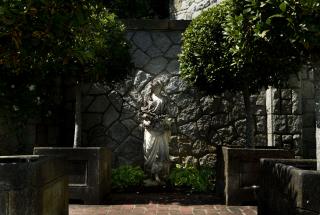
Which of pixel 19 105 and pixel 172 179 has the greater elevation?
pixel 19 105

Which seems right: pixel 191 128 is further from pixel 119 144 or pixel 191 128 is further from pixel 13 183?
pixel 13 183

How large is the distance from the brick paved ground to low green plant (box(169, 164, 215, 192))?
424mm

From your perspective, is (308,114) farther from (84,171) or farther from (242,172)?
(84,171)

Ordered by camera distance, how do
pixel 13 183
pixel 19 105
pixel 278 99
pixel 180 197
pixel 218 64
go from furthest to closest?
pixel 278 99, pixel 19 105, pixel 180 197, pixel 218 64, pixel 13 183

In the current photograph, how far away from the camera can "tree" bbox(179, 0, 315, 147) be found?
3756mm

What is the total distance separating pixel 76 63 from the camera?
23.2ft

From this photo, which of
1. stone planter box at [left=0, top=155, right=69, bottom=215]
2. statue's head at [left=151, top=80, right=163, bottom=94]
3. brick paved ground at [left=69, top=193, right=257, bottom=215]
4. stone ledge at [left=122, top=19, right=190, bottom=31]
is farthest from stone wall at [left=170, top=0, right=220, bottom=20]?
stone planter box at [left=0, top=155, right=69, bottom=215]

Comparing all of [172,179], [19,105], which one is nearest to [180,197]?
[172,179]

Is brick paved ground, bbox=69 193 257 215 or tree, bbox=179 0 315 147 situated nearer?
tree, bbox=179 0 315 147

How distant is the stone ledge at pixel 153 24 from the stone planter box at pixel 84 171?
3413mm

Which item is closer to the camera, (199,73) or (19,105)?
(199,73)

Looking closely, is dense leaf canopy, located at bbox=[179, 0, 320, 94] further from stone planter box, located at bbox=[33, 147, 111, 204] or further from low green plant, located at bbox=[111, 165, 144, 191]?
low green plant, located at bbox=[111, 165, 144, 191]

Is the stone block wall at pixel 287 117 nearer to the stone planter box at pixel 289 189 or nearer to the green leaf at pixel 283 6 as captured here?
the stone planter box at pixel 289 189

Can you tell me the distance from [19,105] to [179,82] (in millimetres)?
3167
